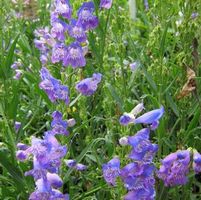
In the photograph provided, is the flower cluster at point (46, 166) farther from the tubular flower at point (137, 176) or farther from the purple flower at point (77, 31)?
the purple flower at point (77, 31)

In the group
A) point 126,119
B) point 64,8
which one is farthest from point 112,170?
point 64,8

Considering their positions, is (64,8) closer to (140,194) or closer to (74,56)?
(74,56)

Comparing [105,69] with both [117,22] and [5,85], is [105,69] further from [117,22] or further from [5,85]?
[5,85]

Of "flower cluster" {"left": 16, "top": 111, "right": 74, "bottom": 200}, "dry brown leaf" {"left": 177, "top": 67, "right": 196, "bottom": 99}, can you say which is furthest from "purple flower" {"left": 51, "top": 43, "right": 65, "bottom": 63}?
"dry brown leaf" {"left": 177, "top": 67, "right": 196, "bottom": 99}

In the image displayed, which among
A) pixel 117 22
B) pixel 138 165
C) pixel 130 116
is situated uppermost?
pixel 117 22

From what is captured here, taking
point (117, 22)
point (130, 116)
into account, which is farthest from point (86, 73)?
point (130, 116)
